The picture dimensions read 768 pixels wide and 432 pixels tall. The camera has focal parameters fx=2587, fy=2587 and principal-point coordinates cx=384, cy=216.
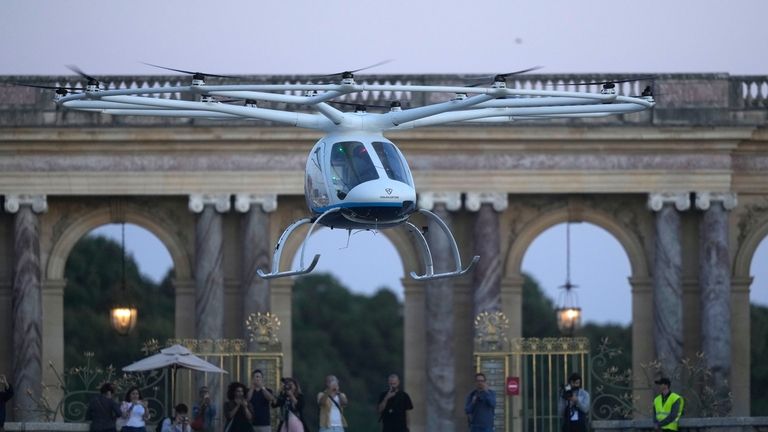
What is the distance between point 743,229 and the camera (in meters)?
64.8

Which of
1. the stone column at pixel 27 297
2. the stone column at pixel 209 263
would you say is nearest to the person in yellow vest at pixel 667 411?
the stone column at pixel 209 263

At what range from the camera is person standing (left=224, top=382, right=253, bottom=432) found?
49531 mm

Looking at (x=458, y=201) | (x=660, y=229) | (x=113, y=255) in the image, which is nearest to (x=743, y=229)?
(x=660, y=229)

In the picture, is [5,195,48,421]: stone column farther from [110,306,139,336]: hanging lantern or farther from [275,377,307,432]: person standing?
[275,377,307,432]: person standing

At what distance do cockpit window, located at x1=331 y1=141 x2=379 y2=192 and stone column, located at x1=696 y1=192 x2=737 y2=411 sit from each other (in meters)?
22.2

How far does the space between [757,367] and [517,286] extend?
36873mm

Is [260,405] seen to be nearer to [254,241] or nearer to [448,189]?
[254,241]

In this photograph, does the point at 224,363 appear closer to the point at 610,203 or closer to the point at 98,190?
the point at 98,190

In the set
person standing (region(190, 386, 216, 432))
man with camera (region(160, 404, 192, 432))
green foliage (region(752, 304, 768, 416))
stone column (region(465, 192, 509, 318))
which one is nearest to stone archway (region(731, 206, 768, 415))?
stone column (region(465, 192, 509, 318))

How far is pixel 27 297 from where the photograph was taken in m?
63.0

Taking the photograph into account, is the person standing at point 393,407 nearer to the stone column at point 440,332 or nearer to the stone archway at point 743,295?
the stone column at point 440,332

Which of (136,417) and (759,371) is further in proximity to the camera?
(759,371)

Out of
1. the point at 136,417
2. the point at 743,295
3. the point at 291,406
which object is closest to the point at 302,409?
the point at 291,406

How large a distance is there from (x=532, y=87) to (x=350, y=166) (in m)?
21.1
